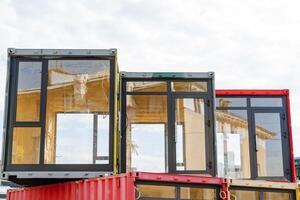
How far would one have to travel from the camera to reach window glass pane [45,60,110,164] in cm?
791

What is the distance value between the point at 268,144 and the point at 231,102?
3.57ft

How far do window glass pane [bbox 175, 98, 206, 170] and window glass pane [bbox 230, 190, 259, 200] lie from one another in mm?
1573

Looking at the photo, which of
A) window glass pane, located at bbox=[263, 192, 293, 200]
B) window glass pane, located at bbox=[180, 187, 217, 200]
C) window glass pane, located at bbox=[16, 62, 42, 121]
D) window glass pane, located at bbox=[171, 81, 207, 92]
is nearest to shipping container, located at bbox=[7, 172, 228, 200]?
window glass pane, located at bbox=[180, 187, 217, 200]

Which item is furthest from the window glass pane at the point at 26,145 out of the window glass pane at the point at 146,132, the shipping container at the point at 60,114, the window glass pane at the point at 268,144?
the window glass pane at the point at 268,144

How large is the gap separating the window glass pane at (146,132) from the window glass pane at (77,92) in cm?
91

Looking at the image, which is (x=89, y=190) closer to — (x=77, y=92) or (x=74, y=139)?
(x=74, y=139)

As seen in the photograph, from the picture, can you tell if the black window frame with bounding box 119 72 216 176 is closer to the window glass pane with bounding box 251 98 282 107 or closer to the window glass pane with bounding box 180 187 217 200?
the window glass pane with bounding box 251 98 282 107

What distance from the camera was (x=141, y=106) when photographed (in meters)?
8.88

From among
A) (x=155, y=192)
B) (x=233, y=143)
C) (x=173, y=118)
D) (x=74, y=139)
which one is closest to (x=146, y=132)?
(x=173, y=118)

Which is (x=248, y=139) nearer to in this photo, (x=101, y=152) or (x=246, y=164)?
(x=246, y=164)

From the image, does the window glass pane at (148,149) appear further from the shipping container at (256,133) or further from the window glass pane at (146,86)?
the shipping container at (256,133)

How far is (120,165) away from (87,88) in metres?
1.45

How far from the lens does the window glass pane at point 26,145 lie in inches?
308

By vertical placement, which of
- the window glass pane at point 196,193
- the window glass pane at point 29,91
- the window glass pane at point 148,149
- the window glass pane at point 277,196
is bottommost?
the window glass pane at point 277,196
